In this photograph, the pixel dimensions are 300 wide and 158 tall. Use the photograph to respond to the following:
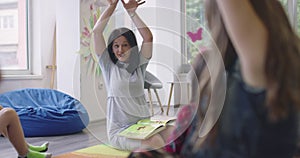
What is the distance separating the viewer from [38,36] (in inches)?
133

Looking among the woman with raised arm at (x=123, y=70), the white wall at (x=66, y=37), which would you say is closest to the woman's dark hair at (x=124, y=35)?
the woman with raised arm at (x=123, y=70)

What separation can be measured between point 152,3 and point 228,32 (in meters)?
0.21

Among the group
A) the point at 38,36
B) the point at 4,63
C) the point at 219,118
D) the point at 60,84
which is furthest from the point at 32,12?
the point at 219,118

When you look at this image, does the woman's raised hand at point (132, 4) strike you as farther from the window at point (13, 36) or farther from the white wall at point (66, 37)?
the window at point (13, 36)

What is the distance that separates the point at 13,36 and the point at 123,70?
2.99 metres

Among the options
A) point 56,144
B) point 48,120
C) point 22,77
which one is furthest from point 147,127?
point 22,77

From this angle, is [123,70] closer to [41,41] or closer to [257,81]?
[257,81]

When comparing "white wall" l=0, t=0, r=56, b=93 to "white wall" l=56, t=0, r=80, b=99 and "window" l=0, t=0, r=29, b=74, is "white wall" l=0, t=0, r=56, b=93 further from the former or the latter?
"white wall" l=56, t=0, r=80, b=99

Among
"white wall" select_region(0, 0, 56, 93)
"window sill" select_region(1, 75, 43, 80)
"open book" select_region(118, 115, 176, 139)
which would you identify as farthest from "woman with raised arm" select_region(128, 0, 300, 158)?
"white wall" select_region(0, 0, 56, 93)

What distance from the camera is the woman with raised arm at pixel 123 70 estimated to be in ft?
Result: 1.96

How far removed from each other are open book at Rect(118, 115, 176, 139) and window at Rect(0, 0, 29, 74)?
9.71 feet

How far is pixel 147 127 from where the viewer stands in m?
0.55

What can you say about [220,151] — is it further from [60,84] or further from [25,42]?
[25,42]

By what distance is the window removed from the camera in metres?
3.29
